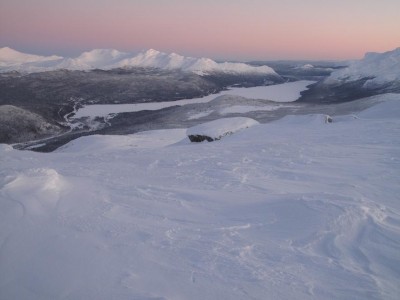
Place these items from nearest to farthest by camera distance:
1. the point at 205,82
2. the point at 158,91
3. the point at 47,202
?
the point at 47,202 → the point at 158,91 → the point at 205,82

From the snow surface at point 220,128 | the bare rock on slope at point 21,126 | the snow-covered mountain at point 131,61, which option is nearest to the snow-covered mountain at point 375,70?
the snow-covered mountain at point 131,61

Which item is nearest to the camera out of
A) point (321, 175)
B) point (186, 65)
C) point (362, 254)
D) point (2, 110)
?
point (362, 254)

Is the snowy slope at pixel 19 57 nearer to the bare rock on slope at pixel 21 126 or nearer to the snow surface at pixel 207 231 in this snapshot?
the bare rock on slope at pixel 21 126

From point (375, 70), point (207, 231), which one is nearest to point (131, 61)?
point (375, 70)

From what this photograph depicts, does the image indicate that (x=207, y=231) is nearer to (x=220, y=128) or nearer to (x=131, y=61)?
(x=220, y=128)

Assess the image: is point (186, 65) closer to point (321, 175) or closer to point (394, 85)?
point (394, 85)

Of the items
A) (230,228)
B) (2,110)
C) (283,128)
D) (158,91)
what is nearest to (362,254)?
(230,228)

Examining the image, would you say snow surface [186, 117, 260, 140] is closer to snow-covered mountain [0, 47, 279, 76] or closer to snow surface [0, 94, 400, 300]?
snow surface [0, 94, 400, 300]

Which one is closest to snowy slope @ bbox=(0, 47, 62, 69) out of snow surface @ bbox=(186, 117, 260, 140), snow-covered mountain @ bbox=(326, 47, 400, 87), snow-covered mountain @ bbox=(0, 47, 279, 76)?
snow-covered mountain @ bbox=(0, 47, 279, 76)
